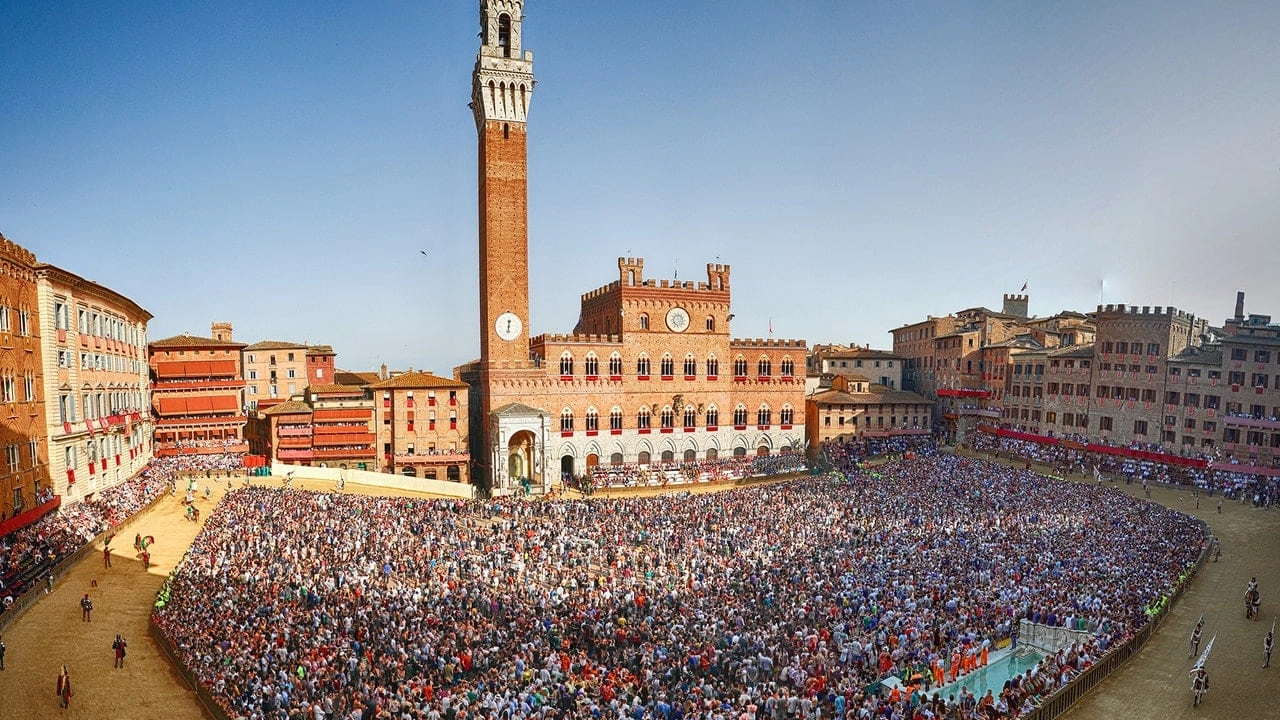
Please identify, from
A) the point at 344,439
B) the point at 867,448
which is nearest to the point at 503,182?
the point at 344,439

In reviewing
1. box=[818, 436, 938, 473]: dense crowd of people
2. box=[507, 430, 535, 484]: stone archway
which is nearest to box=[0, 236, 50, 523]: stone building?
box=[507, 430, 535, 484]: stone archway

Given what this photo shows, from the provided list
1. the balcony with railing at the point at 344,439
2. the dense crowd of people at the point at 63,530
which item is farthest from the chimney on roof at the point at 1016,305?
the dense crowd of people at the point at 63,530

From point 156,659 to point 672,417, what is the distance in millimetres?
41005

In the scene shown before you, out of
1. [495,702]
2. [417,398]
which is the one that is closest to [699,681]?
[495,702]

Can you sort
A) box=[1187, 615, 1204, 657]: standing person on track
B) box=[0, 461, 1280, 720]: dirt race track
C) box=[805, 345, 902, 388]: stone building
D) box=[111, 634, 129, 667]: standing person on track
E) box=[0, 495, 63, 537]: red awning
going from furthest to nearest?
box=[805, 345, 902, 388]: stone building
box=[0, 495, 63, 537]: red awning
box=[1187, 615, 1204, 657]: standing person on track
box=[111, 634, 129, 667]: standing person on track
box=[0, 461, 1280, 720]: dirt race track

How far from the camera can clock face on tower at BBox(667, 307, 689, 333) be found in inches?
2276

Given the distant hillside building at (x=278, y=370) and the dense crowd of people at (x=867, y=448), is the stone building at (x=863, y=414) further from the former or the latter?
the distant hillside building at (x=278, y=370)

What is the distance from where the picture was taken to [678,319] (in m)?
58.1

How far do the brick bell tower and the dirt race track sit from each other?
26.6m

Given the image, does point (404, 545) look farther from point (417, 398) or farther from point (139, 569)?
point (417, 398)

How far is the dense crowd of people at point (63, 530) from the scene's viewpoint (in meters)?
24.2

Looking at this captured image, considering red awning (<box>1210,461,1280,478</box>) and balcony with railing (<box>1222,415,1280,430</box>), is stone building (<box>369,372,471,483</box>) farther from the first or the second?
balcony with railing (<box>1222,415,1280,430</box>)

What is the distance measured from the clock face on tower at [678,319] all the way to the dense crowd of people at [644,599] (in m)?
20.9

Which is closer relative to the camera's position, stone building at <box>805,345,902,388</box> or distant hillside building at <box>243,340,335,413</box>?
distant hillside building at <box>243,340,335,413</box>
